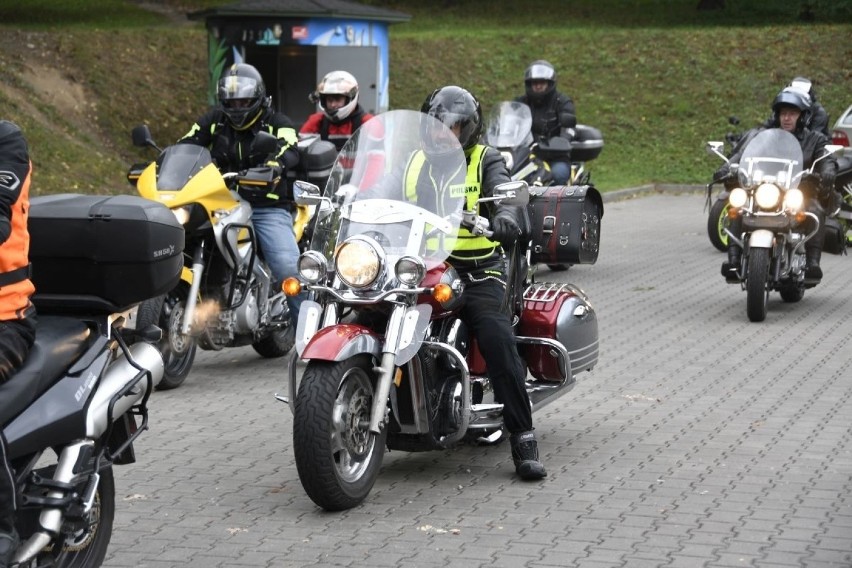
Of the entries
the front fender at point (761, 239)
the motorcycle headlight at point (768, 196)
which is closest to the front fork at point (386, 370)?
the front fender at point (761, 239)

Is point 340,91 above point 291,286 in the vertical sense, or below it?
above

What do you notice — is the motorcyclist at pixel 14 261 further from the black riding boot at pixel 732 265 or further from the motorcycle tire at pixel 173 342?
the black riding boot at pixel 732 265

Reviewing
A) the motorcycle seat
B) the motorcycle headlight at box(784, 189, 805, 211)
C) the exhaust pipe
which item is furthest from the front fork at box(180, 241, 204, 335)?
the motorcycle headlight at box(784, 189, 805, 211)

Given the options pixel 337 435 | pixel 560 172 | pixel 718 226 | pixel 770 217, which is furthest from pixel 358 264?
pixel 718 226

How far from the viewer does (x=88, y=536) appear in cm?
514

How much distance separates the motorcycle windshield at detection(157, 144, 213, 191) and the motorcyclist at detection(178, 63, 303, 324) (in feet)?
1.12

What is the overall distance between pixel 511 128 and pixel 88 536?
9675mm

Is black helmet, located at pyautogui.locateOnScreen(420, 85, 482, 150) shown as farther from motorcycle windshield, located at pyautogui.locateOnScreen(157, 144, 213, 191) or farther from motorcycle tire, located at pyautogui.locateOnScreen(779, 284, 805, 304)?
motorcycle tire, located at pyautogui.locateOnScreen(779, 284, 805, 304)

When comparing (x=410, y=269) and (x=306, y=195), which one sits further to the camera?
(x=306, y=195)

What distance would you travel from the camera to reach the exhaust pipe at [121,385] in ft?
16.4

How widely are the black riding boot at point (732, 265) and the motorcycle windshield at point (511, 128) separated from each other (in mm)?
2571

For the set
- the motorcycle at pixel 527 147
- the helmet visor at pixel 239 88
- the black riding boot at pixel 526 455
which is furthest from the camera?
the motorcycle at pixel 527 147

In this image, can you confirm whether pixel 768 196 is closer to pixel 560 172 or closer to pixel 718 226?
pixel 560 172

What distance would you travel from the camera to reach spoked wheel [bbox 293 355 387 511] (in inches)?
243
